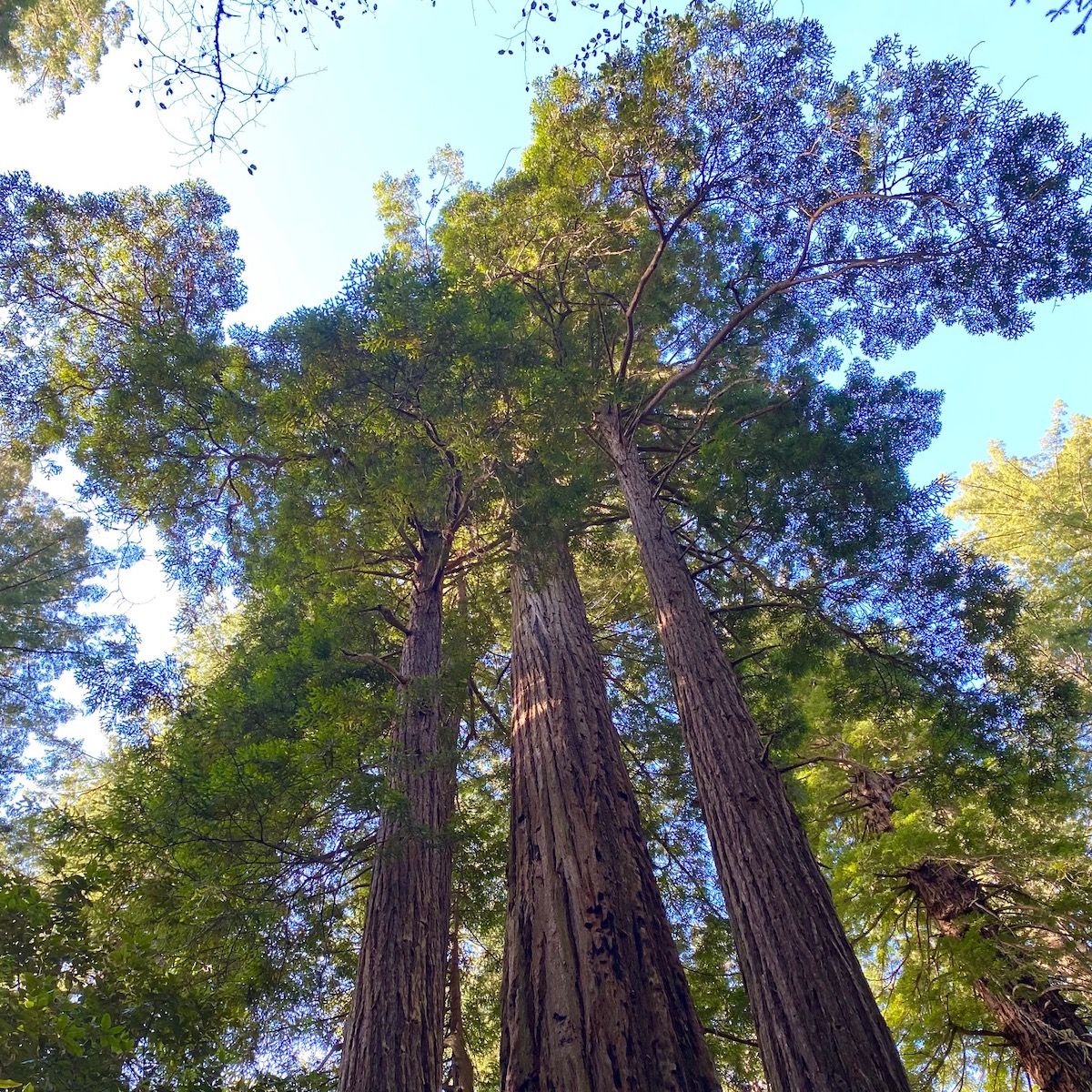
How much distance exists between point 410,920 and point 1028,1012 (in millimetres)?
4857

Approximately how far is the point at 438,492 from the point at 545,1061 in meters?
4.92

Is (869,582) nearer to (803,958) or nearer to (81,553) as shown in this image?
(803,958)

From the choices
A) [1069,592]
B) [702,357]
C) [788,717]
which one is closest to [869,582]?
[788,717]

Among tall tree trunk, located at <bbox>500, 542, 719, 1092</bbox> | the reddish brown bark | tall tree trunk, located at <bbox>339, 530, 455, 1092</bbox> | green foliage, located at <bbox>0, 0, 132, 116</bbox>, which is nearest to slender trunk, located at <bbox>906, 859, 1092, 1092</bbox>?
tall tree trunk, located at <bbox>500, 542, 719, 1092</bbox>

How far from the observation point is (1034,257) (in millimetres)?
5578

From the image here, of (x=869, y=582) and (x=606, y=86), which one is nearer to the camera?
(x=869, y=582)

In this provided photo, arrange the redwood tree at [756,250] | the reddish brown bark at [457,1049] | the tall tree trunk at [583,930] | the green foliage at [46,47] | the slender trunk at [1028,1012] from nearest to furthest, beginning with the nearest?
the tall tree trunk at [583,930]
the redwood tree at [756,250]
the slender trunk at [1028,1012]
the reddish brown bark at [457,1049]
the green foliage at [46,47]

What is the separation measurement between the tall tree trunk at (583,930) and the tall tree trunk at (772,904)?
0.39 metres

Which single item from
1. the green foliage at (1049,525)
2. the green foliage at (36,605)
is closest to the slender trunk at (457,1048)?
the green foliage at (36,605)

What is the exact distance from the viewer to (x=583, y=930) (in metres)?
3.17

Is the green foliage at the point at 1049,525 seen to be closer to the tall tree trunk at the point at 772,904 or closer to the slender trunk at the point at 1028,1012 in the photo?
the slender trunk at the point at 1028,1012

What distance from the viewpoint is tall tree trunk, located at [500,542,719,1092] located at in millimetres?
2666

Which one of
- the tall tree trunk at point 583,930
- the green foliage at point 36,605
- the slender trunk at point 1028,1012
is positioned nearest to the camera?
the tall tree trunk at point 583,930

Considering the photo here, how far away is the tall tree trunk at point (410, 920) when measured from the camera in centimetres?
380
